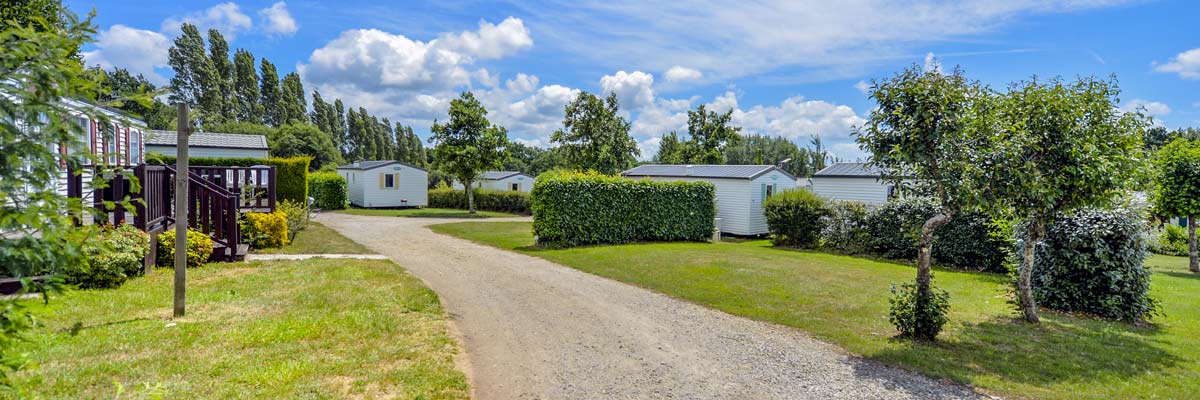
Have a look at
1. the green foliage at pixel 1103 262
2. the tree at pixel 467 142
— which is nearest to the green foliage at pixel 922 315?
the green foliage at pixel 1103 262

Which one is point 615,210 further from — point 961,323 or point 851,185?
point 961,323

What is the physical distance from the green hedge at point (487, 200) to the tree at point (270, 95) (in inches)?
1076

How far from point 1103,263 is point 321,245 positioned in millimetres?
Result: 13549

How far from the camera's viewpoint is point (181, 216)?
6430 mm

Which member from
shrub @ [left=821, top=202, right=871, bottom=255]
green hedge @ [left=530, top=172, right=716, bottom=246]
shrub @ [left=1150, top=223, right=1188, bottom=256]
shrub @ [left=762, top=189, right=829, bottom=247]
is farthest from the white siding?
shrub @ [left=1150, top=223, right=1188, bottom=256]

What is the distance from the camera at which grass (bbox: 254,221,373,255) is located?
11688mm

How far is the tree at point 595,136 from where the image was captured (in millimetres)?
29266

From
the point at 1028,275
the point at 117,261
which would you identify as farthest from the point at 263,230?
the point at 1028,275

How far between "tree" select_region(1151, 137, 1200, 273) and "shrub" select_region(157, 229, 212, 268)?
20507 millimetres

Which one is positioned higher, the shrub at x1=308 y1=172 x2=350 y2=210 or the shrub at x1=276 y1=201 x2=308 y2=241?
the shrub at x1=308 y1=172 x2=350 y2=210

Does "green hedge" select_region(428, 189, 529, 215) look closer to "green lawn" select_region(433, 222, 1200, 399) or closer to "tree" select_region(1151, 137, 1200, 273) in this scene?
"green lawn" select_region(433, 222, 1200, 399)

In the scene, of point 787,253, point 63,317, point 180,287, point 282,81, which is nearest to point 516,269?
point 180,287

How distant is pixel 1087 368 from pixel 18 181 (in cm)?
746

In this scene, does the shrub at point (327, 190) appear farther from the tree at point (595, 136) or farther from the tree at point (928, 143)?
the tree at point (928, 143)
